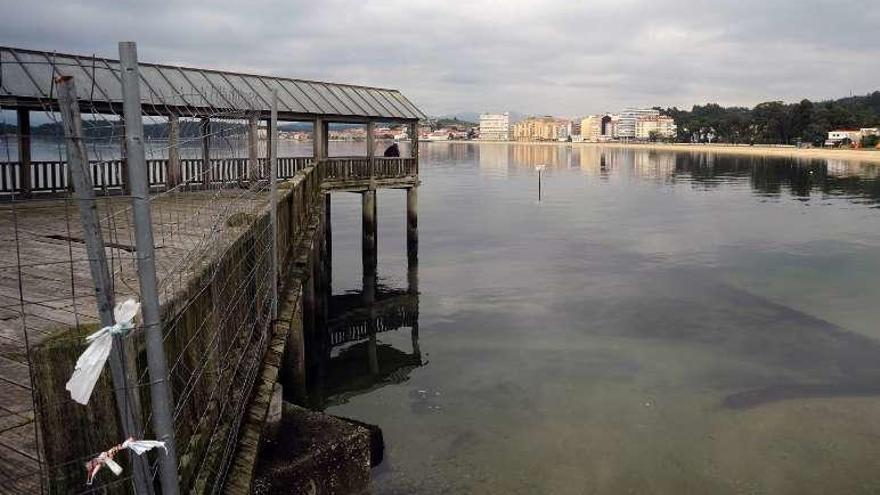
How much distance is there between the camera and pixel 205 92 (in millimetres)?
20922

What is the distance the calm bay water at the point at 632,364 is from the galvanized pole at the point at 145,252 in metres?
7.51

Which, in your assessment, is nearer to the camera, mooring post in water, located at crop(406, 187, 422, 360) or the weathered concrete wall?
the weathered concrete wall

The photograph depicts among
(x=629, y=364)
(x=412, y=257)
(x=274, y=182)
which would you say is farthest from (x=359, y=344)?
(x=274, y=182)

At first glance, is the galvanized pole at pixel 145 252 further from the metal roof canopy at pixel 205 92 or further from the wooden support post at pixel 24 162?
the wooden support post at pixel 24 162

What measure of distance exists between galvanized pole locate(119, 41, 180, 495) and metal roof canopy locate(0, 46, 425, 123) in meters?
12.0

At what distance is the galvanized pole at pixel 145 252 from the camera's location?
2.65 metres

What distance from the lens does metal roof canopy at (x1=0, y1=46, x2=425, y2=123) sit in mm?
15617

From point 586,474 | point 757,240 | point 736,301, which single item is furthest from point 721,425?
point 757,240

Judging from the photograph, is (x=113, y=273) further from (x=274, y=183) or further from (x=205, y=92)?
(x=205, y=92)

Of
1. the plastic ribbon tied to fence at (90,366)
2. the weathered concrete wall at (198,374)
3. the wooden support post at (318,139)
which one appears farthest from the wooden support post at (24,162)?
the plastic ribbon tied to fence at (90,366)

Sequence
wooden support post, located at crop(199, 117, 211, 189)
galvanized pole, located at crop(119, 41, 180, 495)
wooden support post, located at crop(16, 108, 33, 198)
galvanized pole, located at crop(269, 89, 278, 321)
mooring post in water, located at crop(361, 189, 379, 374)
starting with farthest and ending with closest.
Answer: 1. mooring post in water, located at crop(361, 189, 379, 374)
2. wooden support post, located at crop(16, 108, 33, 198)
3. wooden support post, located at crop(199, 117, 211, 189)
4. galvanized pole, located at crop(269, 89, 278, 321)
5. galvanized pole, located at crop(119, 41, 180, 495)

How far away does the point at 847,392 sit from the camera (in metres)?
14.0

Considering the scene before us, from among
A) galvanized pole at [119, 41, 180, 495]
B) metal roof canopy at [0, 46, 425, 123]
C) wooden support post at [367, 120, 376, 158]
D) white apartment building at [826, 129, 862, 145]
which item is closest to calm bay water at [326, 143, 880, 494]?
wooden support post at [367, 120, 376, 158]

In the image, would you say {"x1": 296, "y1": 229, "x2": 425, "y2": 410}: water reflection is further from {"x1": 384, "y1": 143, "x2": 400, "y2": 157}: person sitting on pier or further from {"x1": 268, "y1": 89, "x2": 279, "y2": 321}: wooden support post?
{"x1": 384, "y1": 143, "x2": 400, "y2": 157}: person sitting on pier
